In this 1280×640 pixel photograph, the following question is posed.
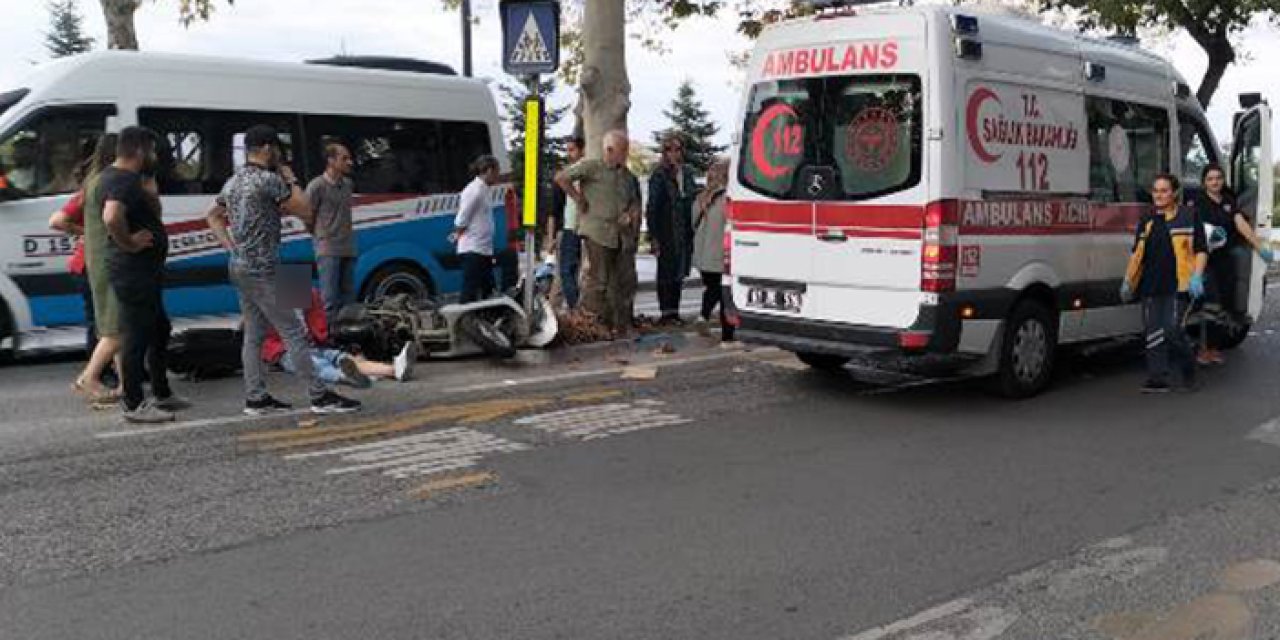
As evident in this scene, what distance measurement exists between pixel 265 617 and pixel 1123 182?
717 centimetres

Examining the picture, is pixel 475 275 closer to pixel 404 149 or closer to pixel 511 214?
pixel 511 214

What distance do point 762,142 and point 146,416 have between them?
4.38m

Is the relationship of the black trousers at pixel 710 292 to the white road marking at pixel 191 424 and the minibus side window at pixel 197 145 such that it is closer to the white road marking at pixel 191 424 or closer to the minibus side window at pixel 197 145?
the minibus side window at pixel 197 145

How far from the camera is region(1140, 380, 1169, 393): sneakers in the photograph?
846cm

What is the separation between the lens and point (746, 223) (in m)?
8.22

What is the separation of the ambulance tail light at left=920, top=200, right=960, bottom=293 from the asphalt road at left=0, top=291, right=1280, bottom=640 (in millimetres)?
886

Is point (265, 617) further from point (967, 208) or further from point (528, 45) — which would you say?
point (528, 45)

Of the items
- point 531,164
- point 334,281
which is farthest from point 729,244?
point 334,281

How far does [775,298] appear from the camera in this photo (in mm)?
8016

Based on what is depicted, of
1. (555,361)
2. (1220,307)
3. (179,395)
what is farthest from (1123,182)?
(179,395)

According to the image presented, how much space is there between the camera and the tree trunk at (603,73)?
36.6 ft

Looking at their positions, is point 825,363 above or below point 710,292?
below

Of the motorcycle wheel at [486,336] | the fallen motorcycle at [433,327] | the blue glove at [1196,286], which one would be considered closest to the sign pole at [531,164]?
the fallen motorcycle at [433,327]

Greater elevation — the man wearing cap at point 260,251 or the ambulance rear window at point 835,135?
the ambulance rear window at point 835,135
